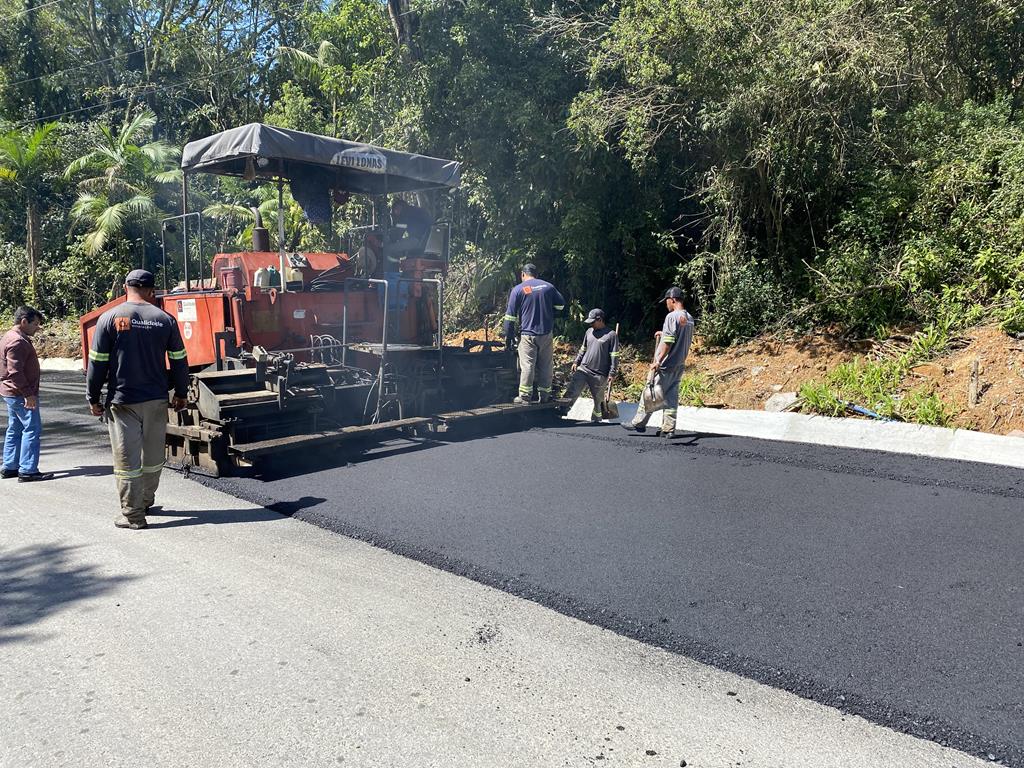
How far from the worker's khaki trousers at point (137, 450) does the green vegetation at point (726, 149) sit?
490cm

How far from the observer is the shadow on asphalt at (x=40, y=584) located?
384 cm

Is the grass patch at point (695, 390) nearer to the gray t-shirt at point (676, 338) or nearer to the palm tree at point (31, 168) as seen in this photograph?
the gray t-shirt at point (676, 338)

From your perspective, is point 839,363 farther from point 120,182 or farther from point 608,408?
point 120,182

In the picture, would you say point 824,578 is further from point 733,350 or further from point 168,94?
point 168,94

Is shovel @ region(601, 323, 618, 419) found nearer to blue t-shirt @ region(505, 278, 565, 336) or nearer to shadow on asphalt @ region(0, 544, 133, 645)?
blue t-shirt @ region(505, 278, 565, 336)

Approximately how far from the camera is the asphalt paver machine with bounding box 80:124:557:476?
679 centimetres

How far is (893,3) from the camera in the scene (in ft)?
32.1

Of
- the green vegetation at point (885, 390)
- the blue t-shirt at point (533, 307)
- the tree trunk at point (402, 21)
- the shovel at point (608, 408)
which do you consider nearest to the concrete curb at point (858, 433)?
the shovel at point (608, 408)

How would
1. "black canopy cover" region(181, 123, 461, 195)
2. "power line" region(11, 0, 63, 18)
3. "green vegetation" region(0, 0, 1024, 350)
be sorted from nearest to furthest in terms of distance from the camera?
"black canopy cover" region(181, 123, 461, 195) < "green vegetation" region(0, 0, 1024, 350) < "power line" region(11, 0, 63, 18)

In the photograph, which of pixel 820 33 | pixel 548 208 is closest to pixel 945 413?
pixel 820 33

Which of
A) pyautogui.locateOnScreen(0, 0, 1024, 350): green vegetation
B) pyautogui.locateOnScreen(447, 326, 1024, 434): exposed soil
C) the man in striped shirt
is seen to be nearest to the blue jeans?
the man in striped shirt

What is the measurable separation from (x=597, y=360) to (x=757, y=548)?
14.9 ft

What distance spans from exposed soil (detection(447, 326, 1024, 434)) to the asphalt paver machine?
234 centimetres

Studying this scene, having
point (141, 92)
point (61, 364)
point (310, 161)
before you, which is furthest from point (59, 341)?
point (310, 161)
